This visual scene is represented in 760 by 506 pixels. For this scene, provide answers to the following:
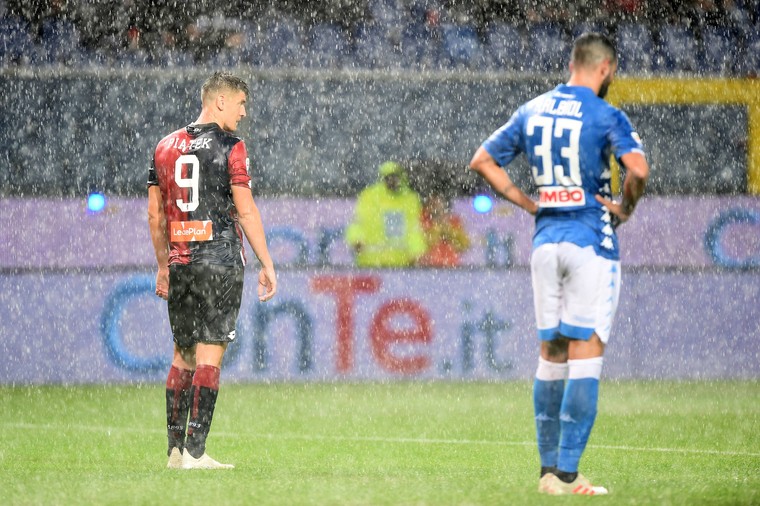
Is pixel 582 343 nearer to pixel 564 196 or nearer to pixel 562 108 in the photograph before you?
pixel 564 196

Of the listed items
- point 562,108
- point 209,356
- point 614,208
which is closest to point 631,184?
point 614,208

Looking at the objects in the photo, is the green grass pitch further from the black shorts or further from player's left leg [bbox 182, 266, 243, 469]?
the black shorts

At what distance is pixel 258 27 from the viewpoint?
1961 cm

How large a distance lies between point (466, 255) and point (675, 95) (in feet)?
14.8

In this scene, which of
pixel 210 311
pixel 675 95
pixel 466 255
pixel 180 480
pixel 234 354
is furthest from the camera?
pixel 675 95

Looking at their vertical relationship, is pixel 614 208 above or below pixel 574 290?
above

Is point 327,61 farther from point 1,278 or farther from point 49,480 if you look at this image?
point 49,480

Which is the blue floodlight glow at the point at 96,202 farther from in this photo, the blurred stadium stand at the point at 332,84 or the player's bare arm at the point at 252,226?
the player's bare arm at the point at 252,226

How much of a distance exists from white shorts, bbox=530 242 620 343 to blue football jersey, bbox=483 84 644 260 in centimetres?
5

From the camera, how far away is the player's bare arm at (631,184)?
5543 mm

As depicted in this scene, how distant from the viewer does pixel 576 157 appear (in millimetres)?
5641

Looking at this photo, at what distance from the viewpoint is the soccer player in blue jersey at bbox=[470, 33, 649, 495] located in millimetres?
5613

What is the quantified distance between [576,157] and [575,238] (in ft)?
1.05

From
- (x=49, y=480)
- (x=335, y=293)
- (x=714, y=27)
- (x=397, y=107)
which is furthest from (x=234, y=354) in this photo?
(x=714, y=27)
